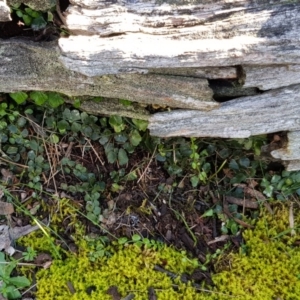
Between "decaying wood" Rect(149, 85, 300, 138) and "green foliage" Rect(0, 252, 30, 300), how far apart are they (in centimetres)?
123

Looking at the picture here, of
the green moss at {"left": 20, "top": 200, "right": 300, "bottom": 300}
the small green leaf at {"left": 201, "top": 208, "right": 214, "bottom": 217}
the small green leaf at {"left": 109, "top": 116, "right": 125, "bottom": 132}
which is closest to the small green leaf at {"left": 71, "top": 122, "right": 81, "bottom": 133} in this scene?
the small green leaf at {"left": 109, "top": 116, "right": 125, "bottom": 132}

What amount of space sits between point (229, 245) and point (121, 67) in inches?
57.9

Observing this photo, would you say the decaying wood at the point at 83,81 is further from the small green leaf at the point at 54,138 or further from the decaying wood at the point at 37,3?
the small green leaf at the point at 54,138

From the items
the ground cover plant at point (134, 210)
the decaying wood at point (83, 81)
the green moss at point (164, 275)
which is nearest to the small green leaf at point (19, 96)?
the ground cover plant at point (134, 210)

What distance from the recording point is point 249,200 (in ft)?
11.3

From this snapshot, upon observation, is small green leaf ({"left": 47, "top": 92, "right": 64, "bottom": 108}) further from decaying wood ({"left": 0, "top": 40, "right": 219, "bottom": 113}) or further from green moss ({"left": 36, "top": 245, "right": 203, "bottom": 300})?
green moss ({"left": 36, "top": 245, "right": 203, "bottom": 300})

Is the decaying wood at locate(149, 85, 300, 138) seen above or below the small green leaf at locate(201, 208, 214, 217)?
above

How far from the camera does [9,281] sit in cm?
308

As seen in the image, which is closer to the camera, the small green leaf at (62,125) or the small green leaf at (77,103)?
the small green leaf at (77,103)

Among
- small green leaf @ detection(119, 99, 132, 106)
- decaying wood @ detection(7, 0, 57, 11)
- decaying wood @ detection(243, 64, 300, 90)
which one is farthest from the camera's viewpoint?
small green leaf @ detection(119, 99, 132, 106)

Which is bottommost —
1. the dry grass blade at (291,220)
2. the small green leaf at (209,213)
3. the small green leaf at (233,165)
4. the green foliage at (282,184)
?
the dry grass blade at (291,220)

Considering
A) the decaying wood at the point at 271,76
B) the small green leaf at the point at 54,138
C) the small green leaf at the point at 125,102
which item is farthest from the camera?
the small green leaf at the point at 54,138

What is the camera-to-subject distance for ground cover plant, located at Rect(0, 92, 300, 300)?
3.16m

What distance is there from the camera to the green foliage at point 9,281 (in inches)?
120
